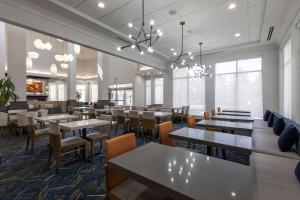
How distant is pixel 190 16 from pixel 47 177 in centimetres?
512

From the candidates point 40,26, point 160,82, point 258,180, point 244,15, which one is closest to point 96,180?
point 258,180

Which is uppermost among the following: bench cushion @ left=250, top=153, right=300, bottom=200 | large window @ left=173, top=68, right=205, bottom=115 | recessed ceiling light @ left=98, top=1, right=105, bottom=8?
recessed ceiling light @ left=98, top=1, right=105, bottom=8

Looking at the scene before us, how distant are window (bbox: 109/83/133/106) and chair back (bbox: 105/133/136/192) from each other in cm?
1148

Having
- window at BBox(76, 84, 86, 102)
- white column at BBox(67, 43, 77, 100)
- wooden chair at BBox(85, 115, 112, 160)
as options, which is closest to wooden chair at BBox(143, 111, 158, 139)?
wooden chair at BBox(85, 115, 112, 160)

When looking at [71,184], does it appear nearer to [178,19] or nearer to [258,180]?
[258,180]

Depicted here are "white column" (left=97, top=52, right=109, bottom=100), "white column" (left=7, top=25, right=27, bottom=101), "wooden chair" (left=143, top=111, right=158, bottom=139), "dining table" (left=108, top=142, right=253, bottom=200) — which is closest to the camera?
"dining table" (left=108, top=142, right=253, bottom=200)

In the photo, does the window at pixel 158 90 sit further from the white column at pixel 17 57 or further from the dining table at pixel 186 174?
the dining table at pixel 186 174

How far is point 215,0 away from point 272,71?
4969 millimetres

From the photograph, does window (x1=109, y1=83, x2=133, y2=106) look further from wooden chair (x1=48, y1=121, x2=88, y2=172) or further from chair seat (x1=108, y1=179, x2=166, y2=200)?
chair seat (x1=108, y1=179, x2=166, y2=200)

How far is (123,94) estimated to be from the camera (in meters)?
14.0

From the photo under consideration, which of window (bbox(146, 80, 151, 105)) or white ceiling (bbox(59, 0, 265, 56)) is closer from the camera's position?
white ceiling (bbox(59, 0, 265, 56))

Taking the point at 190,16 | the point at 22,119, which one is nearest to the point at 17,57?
the point at 22,119

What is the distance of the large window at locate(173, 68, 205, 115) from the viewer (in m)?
8.78

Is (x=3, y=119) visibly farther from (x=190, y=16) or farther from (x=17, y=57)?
(x=190, y=16)
